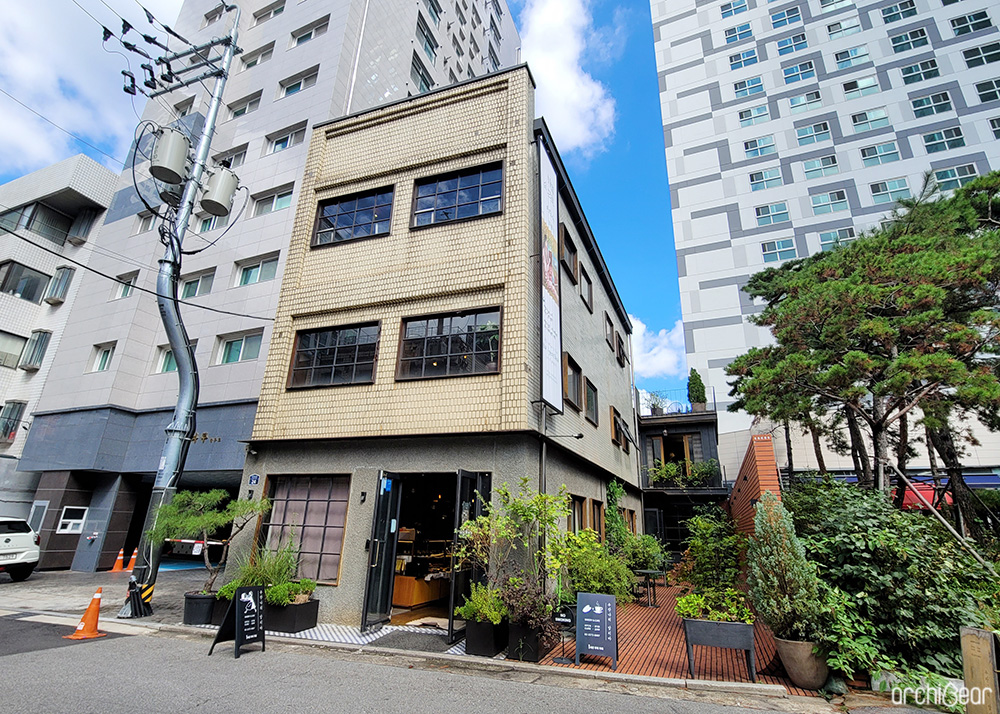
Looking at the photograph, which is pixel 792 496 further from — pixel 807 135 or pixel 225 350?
pixel 807 135

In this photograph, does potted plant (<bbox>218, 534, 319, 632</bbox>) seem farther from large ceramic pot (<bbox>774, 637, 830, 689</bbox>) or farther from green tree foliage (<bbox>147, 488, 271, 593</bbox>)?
large ceramic pot (<bbox>774, 637, 830, 689</bbox>)

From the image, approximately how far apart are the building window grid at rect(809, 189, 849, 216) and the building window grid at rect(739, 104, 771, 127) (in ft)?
24.1

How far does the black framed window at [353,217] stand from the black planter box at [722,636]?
1015 centimetres

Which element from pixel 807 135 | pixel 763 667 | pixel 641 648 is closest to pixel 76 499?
pixel 641 648

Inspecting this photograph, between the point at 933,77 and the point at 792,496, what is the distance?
35931 mm

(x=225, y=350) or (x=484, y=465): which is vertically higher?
(x=225, y=350)

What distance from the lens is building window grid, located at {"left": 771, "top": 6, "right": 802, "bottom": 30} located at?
1368 inches

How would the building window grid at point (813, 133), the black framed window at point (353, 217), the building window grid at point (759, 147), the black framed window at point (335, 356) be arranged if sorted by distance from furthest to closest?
the building window grid at point (759, 147) < the building window grid at point (813, 133) < the black framed window at point (353, 217) < the black framed window at point (335, 356)

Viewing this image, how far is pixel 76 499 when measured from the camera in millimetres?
17109

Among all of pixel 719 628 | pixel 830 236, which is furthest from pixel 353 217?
pixel 830 236

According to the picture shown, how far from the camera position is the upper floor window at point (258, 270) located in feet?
57.8

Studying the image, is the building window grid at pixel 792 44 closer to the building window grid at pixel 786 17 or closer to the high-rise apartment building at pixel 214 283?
the building window grid at pixel 786 17

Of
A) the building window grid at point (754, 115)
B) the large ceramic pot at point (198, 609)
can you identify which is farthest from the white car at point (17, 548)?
the building window grid at point (754, 115)

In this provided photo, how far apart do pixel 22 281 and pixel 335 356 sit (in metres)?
22.6
